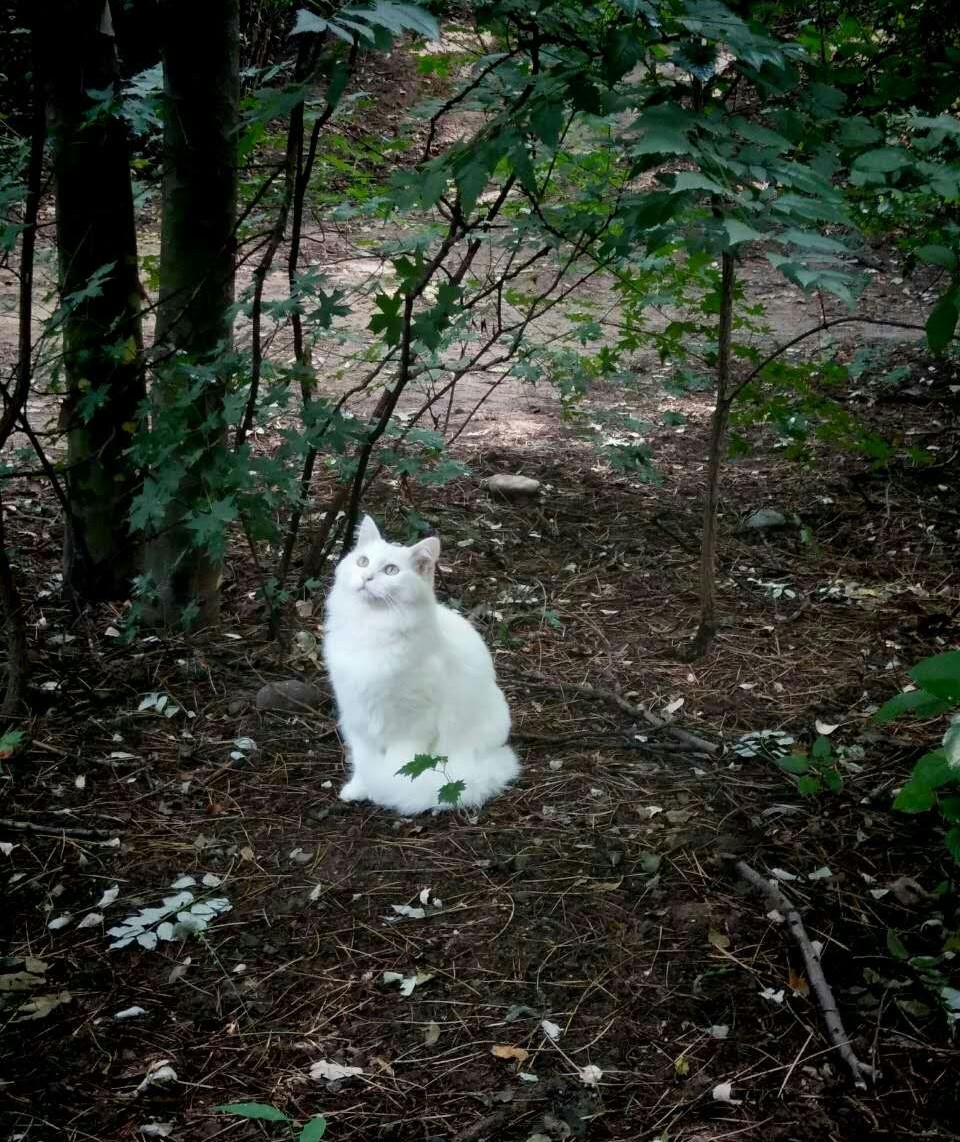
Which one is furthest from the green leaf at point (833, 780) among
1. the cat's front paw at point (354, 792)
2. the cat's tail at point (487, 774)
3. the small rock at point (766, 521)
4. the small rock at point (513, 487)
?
the small rock at point (513, 487)

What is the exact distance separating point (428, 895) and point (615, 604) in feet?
6.51

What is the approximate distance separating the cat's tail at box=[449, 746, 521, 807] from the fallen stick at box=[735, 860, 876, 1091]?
785 millimetres

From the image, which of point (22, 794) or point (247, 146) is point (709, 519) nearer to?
point (247, 146)

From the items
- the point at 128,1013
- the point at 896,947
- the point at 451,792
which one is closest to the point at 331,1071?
the point at 128,1013

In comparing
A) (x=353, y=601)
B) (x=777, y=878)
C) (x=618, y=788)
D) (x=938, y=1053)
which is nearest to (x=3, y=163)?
(x=353, y=601)

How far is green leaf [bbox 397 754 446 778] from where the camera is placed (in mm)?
2865

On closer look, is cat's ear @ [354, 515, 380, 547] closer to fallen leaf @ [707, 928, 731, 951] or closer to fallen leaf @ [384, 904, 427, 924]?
fallen leaf @ [384, 904, 427, 924]

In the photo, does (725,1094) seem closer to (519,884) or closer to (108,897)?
(519,884)

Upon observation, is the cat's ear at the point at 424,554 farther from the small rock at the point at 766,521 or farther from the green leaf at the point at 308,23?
the small rock at the point at 766,521

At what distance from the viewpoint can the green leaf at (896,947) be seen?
2322 mm

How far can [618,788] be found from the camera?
3.12 meters

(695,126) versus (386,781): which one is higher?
(695,126)

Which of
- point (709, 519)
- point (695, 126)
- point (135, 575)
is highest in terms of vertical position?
point (695, 126)

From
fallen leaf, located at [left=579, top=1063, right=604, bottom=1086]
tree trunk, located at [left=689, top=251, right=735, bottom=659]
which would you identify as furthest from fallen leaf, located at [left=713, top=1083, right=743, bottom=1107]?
tree trunk, located at [left=689, top=251, right=735, bottom=659]
